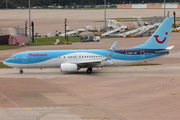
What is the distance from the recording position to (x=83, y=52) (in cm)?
5106

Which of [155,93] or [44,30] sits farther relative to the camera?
[44,30]

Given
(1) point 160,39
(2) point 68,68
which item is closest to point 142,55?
(1) point 160,39

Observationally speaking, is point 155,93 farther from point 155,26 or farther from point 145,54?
point 155,26

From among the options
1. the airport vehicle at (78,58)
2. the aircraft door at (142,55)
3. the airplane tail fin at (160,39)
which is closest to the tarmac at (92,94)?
the airport vehicle at (78,58)

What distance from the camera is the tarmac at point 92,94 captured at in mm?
30406

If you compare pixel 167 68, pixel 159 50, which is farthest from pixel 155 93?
pixel 167 68

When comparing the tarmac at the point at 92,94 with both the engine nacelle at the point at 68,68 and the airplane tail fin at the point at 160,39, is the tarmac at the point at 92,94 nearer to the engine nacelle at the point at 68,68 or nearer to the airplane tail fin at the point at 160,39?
the engine nacelle at the point at 68,68

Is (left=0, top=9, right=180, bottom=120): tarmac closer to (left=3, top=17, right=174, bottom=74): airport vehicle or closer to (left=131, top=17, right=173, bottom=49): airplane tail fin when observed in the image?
(left=3, top=17, right=174, bottom=74): airport vehicle

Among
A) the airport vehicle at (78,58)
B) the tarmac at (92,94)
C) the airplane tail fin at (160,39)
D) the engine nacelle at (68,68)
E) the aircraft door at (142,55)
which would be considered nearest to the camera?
the tarmac at (92,94)

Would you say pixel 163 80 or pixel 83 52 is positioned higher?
pixel 83 52

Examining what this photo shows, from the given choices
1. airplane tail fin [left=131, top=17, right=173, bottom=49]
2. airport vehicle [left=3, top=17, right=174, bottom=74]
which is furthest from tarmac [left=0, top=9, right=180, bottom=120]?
airplane tail fin [left=131, top=17, right=173, bottom=49]

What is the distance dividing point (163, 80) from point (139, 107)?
1445cm

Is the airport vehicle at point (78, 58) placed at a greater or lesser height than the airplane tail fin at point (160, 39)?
lesser

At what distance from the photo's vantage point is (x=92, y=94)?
3791cm
